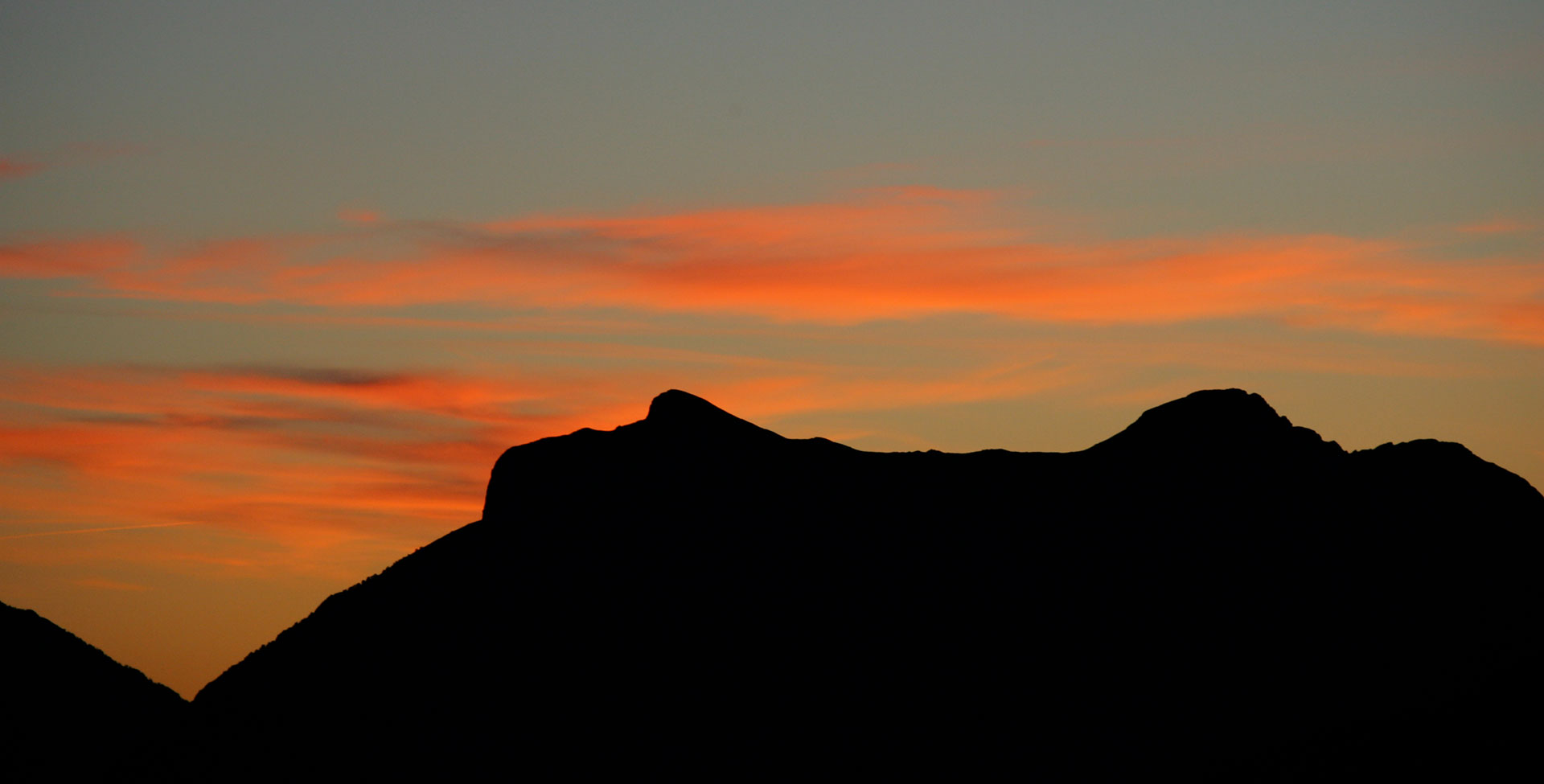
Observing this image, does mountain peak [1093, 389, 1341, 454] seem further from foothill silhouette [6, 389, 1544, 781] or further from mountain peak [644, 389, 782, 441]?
mountain peak [644, 389, 782, 441]

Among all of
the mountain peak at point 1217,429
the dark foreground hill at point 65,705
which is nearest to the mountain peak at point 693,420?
the mountain peak at point 1217,429

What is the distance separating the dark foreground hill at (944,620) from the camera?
73.2m

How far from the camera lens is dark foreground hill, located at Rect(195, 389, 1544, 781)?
73188 mm

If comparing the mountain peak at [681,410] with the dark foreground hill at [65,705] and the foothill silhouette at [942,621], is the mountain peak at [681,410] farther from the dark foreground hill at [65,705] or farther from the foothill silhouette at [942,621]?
the dark foreground hill at [65,705]

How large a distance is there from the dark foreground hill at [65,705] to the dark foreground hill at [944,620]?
2961 centimetres

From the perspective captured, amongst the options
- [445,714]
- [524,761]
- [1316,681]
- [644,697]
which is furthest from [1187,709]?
[445,714]

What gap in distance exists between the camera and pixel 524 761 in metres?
76.1

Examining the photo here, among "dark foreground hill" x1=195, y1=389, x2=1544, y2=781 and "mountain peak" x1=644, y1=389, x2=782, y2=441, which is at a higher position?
"mountain peak" x1=644, y1=389, x2=782, y2=441

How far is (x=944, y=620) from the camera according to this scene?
80.5 meters

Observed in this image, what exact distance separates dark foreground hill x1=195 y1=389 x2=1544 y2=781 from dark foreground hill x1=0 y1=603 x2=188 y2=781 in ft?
97.1

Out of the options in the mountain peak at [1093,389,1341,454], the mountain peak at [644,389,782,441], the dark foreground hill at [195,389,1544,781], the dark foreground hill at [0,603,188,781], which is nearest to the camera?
the dark foreground hill at [195,389,1544,781]

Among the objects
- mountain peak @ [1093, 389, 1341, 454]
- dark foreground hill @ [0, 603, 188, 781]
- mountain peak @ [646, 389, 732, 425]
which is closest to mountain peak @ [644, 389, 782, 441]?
mountain peak @ [646, 389, 732, 425]

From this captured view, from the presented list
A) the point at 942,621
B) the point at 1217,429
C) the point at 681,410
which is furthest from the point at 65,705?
the point at 1217,429

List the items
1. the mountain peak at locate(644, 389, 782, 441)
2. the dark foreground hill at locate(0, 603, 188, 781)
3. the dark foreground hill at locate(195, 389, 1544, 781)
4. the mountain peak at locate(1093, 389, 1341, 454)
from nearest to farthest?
the dark foreground hill at locate(195, 389, 1544, 781) < the mountain peak at locate(1093, 389, 1341, 454) < the mountain peak at locate(644, 389, 782, 441) < the dark foreground hill at locate(0, 603, 188, 781)
